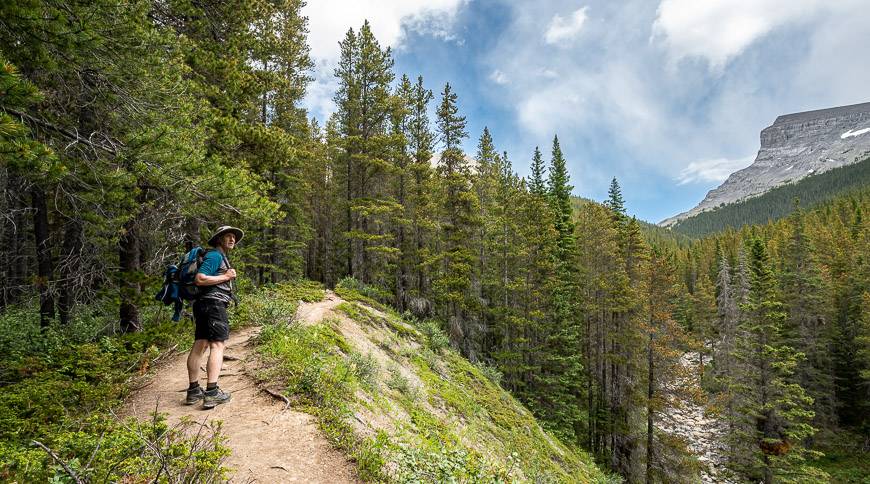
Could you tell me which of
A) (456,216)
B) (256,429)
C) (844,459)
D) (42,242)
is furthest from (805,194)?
(42,242)

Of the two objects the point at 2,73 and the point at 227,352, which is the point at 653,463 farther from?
the point at 2,73

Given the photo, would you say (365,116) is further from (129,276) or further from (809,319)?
(809,319)

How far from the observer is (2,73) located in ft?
13.6

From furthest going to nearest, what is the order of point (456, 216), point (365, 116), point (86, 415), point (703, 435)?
point (703, 435) → point (456, 216) → point (365, 116) → point (86, 415)

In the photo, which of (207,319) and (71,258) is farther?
(71,258)

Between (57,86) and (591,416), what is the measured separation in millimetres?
31428

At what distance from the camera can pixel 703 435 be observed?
34.5m

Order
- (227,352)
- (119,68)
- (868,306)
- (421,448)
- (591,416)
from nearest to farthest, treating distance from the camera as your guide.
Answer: (421,448) < (119,68) < (227,352) < (591,416) < (868,306)

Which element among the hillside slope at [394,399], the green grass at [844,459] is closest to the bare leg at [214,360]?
the hillside slope at [394,399]

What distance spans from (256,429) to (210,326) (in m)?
1.51

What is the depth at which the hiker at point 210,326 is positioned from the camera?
16.4ft

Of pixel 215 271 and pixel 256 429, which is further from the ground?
pixel 215 271

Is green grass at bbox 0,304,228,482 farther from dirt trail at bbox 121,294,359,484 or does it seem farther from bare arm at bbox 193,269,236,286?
bare arm at bbox 193,269,236,286

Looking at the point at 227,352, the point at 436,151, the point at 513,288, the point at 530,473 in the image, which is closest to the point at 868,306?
the point at 513,288
